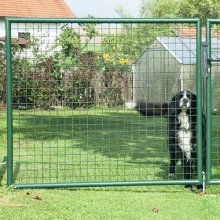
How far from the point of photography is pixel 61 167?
8.94 metres

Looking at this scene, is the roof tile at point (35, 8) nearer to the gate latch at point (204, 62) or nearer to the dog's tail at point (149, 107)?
the dog's tail at point (149, 107)

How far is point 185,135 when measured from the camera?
24.6ft

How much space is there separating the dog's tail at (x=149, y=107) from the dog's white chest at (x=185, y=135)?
24cm

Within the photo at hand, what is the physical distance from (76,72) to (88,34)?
2.33 ft

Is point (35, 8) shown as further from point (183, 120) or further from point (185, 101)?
point (185, 101)

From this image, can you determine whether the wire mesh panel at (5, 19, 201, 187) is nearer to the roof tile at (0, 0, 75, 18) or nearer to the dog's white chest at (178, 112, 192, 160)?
the dog's white chest at (178, 112, 192, 160)

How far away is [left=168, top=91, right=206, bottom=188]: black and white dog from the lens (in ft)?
24.0

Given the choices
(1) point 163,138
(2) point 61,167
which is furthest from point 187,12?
(2) point 61,167

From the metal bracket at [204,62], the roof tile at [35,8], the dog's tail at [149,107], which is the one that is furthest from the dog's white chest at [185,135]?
the roof tile at [35,8]

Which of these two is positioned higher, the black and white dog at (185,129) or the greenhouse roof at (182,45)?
the greenhouse roof at (182,45)

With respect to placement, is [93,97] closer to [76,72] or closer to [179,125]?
[76,72]

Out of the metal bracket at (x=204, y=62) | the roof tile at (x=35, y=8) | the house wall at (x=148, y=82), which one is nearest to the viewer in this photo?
the metal bracket at (x=204, y=62)

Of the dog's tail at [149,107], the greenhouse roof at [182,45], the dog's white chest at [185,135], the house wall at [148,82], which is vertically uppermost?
the greenhouse roof at [182,45]

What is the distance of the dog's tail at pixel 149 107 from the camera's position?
7309 mm
